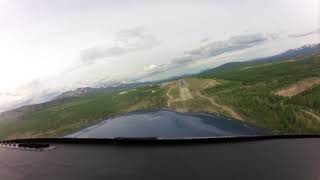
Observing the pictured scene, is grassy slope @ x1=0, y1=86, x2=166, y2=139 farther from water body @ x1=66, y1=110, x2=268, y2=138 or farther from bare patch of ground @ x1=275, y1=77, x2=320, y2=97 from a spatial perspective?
water body @ x1=66, y1=110, x2=268, y2=138

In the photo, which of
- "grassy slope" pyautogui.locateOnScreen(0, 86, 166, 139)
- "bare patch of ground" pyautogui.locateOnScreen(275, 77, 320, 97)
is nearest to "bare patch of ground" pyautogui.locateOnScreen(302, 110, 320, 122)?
"grassy slope" pyautogui.locateOnScreen(0, 86, 166, 139)

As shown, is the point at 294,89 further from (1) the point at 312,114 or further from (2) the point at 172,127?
(2) the point at 172,127

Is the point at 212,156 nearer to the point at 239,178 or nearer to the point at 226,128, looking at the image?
the point at 239,178

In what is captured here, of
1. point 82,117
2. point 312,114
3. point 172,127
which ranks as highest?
point 172,127

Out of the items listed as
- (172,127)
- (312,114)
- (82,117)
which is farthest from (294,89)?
(172,127)

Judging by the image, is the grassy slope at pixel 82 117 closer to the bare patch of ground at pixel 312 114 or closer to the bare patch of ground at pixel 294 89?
the bare patch of ground at pixel 312 114

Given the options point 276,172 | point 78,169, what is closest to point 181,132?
point 78,169

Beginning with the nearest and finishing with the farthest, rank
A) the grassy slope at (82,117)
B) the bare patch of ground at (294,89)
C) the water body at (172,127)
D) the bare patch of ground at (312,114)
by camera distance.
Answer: the water body at (172,127), the bare patch of ground at (312,114), the bare patch of ground at (294,89), the grassy slope at (82,117)

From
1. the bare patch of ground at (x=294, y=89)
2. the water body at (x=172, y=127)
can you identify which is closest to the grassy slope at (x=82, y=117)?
the bare patch of ground at (x=294, y=89)
